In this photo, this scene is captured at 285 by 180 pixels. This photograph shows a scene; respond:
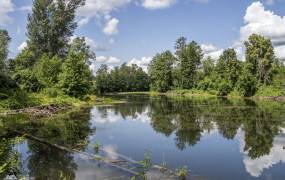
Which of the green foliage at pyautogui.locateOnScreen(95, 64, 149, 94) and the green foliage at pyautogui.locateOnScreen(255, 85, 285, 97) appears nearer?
the green foliage at pyautogui.locateOnScreen(255, 85, 285, 97)

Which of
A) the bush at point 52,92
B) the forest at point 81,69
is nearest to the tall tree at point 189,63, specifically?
the forest at point 81,69

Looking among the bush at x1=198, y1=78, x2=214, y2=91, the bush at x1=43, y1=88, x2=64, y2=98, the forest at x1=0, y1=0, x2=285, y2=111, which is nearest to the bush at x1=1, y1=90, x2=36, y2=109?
the forest at x1=0, y1=0, x2=285, y2=111

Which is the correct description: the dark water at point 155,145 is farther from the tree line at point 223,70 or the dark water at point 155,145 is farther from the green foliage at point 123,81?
the green foliage at point 123,81

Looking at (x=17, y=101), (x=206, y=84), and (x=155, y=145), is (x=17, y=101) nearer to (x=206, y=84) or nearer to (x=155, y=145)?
(x=155, y=145)

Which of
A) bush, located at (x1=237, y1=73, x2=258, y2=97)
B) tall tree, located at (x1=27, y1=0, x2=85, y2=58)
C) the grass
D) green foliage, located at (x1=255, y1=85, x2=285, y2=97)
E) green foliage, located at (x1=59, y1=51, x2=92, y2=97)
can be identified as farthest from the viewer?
bush, located at (x1=237, y1=73, x2=258, y2=97)

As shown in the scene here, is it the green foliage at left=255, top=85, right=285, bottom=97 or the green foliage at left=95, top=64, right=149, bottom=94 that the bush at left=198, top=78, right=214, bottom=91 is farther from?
the green foliage at left=95, top=64, right=149, bottom=94

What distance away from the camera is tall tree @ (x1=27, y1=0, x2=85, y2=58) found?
6444 cm

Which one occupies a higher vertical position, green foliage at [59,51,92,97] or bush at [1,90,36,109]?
green foliage at [59,51,92,97]

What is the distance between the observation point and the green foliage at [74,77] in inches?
2128

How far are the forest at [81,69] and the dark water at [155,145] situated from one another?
1315cm

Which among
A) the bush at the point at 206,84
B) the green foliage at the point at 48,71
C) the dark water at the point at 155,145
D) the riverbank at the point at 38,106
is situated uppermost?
the green foliage at the point at 48,71

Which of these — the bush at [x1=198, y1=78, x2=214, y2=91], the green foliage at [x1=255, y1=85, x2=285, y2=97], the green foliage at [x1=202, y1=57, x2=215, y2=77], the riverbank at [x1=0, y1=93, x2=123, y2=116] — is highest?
the green foliage at [x1=202, y1=57, x2=215, y2=77]

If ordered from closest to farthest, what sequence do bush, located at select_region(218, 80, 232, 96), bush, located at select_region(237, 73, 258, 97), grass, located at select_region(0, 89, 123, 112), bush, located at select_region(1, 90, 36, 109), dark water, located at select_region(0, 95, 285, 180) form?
dark water, located at select_region(0, 95, 285, 180) < bush, located at select_region(1, 90, 36, 109) < grass, located at select_region(0, 89, 123, 112) < bush, located at select_region(237, 73, 258, 97) < bush, located at select_region(218, 80, 232, 96)

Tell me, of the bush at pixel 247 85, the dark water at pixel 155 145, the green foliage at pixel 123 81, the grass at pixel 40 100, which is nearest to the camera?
the dark water at pixel 155 145
